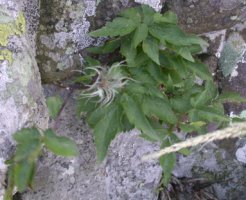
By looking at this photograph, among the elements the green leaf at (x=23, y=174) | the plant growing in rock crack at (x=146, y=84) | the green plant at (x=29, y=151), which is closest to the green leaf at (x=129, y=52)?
the plant growing in rock crack at (x=146, y=84)

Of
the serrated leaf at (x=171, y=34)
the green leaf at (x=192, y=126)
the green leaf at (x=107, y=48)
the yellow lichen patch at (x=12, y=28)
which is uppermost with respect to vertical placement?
the yellow lichen patch at (x=12, y=28)

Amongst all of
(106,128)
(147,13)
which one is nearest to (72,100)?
(106,128)

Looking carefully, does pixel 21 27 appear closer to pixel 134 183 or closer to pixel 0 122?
pixel 0 122

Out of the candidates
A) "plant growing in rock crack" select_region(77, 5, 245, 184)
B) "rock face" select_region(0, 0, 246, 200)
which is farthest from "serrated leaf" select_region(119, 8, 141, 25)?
"rock face" select_region(0, 0, 246, 200)

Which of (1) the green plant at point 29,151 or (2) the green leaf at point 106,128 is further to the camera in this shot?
(2) the green leaf at point 106,128

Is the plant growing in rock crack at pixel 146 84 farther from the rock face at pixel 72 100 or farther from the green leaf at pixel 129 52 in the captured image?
the rock face at pixel 72 100

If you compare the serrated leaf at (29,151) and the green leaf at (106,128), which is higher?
the serrated leaf at (29,151)
